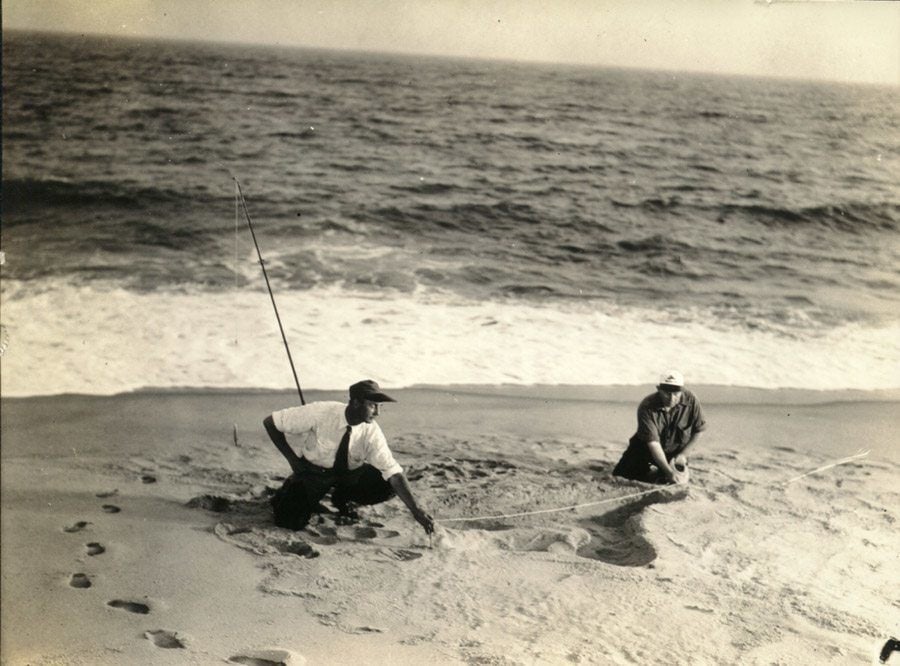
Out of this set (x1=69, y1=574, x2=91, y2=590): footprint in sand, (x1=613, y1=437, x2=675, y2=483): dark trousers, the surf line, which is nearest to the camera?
(x1=69, y1=574, x2=91, y2=590): footprint in sand

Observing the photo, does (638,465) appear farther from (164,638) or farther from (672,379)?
(164,638)

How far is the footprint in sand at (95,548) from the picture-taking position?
2818mm

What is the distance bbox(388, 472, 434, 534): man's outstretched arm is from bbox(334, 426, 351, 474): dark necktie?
19cm

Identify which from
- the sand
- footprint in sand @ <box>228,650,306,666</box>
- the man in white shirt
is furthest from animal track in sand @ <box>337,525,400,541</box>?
footprint in sand @ <box>228,650,306,666</box>

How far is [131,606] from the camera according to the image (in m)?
2.62

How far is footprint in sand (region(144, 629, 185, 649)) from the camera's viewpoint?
2.50 meters

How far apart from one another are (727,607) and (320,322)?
2.66m

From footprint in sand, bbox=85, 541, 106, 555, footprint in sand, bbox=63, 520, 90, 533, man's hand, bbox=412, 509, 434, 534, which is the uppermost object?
man's hand, bbox=412, 509, 434, 534

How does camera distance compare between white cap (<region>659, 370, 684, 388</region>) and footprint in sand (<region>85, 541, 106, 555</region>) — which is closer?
footprint in sand (<region>85, 541, 106, 555</region>)

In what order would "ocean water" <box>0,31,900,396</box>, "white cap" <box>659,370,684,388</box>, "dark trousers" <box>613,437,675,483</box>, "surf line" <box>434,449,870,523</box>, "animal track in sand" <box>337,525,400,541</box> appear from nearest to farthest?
"animal track in sand" <box>337,525,400,541</box>
"surf line" <box>434,449,870,523</box>
"white cap" <box>659,370,684,388</box>
"dark trousers" <box>613,437,675,483</box>
"ocean water" <box>0,31,900,396</box>

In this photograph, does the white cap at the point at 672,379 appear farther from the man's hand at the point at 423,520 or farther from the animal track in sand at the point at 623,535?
the man's hand at the point at 423,520

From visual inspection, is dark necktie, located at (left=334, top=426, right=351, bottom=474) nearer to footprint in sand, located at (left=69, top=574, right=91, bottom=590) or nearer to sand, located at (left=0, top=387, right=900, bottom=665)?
sand, located at (left=0, top=387, right=900, bottom=665)

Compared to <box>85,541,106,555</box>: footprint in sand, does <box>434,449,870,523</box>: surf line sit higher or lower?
higher

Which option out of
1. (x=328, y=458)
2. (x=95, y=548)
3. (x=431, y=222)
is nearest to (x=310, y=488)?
(x=328, y=458)
